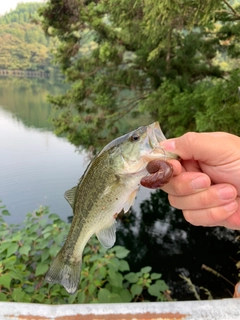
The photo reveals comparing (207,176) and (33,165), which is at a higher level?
(207,176)

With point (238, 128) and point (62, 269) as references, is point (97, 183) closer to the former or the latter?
point (62, 269)

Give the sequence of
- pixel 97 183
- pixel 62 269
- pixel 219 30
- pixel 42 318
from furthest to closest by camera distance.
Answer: pixel 219 30 → pixel 62 269 → pixel 97 183 → pixel 42 318

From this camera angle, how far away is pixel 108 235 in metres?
1.66

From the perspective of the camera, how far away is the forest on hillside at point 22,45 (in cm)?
4438

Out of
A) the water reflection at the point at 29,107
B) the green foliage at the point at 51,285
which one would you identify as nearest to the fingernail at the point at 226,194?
the green foliage at the point at 51,285

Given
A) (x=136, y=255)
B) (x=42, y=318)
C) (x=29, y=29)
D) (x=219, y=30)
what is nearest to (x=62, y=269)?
(x=42, y=318)

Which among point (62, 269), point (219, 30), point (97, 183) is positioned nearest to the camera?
point (97, 183)

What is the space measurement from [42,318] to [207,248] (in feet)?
29.6

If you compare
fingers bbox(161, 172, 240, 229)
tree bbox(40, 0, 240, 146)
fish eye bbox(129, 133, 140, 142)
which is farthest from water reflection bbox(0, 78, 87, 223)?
fish eye bbox(129, 133, 140, 142)

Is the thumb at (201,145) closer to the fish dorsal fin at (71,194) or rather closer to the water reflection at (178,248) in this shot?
the fish dorsal fin at (71,194)

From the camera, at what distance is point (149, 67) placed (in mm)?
8789

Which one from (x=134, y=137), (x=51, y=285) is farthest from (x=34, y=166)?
(x=134, y=137)

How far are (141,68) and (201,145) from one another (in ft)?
26.9

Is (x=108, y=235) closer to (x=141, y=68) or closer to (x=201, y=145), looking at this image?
(x=201, y=145)
